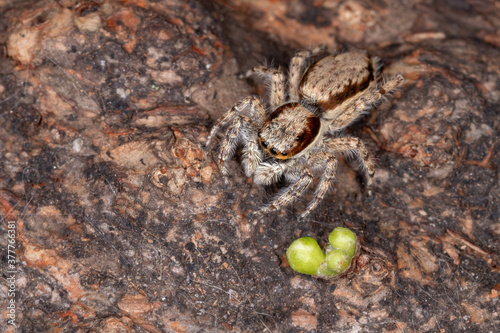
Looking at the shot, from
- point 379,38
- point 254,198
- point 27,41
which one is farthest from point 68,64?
point 379,38

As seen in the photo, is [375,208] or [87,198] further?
[375,208]

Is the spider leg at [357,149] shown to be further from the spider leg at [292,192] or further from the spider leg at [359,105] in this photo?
the spider leg at [292,192]

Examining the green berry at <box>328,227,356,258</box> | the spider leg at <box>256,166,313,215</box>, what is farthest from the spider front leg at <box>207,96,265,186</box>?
the green berry at <box>328,227,356,258</box>

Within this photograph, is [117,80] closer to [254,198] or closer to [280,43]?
[254,198]

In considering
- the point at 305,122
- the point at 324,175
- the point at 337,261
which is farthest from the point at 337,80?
the point at 337,261

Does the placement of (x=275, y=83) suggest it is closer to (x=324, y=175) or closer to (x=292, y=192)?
(x=324, y=175)

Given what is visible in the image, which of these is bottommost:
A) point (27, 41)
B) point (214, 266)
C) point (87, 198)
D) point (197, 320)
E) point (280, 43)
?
point (197, 320)

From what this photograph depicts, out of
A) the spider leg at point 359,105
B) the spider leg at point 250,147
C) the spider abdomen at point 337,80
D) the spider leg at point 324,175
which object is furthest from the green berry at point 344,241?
the spider abdomen at point 337,80
